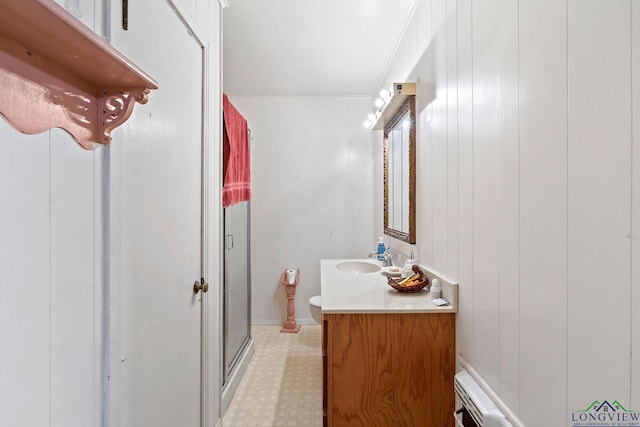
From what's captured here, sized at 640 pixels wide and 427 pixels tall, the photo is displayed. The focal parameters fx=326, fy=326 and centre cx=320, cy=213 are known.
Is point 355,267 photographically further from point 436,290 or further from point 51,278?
point 51,278

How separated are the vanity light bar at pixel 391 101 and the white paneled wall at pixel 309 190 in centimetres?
81

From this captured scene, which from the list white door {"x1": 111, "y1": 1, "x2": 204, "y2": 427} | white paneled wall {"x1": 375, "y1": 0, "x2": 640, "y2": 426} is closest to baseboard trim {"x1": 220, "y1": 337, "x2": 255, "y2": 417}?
white door {"x1": 111, "y1": 1, "x2": 204, "y2": 427}

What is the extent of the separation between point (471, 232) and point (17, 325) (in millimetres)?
1336

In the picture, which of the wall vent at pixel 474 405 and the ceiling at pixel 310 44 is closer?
the wall vent at pixel 474 405

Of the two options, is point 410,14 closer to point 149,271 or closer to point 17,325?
point 149,271

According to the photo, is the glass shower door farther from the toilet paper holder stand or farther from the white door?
the white door

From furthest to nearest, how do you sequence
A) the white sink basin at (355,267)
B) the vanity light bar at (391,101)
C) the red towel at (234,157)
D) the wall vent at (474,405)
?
1. the white sink basin at (355,267)
2. the red towel at (234,157)
3. the vanity light bar at (391,101)
4. the wall vent at (474,405)

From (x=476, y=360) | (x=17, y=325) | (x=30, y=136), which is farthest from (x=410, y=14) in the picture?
(x=17, y=325)

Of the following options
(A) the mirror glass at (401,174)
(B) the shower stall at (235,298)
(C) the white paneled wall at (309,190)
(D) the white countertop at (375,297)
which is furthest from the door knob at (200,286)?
(C) the white paneled wall at (309,190)

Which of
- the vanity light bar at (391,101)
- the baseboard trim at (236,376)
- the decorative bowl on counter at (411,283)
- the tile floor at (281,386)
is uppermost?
the vanity light bar at (391,101)

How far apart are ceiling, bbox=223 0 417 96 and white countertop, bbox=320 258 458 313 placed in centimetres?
157

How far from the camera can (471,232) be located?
1276 mm

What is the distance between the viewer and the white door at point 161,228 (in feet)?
3.08

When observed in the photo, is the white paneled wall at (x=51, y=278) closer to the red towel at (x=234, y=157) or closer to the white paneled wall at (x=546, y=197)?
the white paneled wall at (x=546, y=197)
